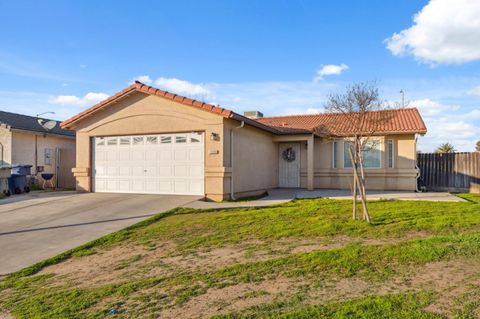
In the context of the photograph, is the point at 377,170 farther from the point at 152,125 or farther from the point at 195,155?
the point at 152,125

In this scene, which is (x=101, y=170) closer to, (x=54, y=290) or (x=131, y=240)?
(x=131, y=240)

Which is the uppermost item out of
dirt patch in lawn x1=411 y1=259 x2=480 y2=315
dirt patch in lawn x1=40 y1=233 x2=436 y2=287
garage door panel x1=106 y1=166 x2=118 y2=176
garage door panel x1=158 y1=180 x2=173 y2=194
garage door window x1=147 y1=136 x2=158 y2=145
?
garage door window x1=147 y1=136 x2=158 y2=145

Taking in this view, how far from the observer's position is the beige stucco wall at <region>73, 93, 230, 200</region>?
41.8ft

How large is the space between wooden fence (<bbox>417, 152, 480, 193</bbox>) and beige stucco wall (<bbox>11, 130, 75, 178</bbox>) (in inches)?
781

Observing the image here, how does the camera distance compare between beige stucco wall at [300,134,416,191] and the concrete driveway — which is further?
beige stucco wall at [300,134,416,191]

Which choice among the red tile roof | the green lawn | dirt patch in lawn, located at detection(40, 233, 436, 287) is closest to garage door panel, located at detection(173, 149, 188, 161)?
the green lawn

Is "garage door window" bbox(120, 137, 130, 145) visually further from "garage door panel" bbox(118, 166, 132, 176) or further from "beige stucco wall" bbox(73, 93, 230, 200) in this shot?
"garage door panel" bbox(118, 166, 132, 176)

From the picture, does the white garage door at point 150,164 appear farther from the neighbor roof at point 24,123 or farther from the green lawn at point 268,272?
the neighbor roof at point 24,123

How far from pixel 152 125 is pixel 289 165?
7721 millimetres

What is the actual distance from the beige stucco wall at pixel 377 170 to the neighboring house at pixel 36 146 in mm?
12923

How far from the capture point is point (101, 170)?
14945 mm

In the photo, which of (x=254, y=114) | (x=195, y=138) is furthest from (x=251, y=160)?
(x=254, y=114)

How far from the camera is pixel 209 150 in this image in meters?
12.8

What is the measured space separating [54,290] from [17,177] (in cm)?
1231
